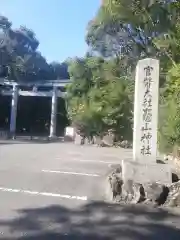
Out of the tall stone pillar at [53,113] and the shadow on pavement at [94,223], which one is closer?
the shadow on pavement at [94,223]

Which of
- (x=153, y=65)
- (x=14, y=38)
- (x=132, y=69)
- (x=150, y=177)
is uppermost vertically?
(x=14, y=38)

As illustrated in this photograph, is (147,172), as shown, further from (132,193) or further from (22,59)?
(22,59)

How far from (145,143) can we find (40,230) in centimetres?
431

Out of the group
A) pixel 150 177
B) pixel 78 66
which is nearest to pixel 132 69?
pixel 78 66

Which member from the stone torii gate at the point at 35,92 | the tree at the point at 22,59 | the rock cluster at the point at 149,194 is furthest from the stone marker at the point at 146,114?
the tree at the point at 22,59

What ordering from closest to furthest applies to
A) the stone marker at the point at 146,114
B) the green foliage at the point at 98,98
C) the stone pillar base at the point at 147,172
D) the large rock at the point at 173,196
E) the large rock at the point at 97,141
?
the large rock at the point at 173,196, the stone pillar base at the point at 147,172, the stone marker at the point at 146,114, the green foliage at the point at 98,98, the large rock at the point at 97,141

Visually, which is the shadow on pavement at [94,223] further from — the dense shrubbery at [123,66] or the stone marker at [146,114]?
the dense shrubbery at [123,66]

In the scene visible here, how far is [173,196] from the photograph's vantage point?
6.54 metres

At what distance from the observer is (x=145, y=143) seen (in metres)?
8.41

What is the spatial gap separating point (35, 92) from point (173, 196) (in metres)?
32.2

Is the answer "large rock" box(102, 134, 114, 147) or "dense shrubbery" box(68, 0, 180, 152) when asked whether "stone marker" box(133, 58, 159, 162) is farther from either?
"large rock" box(102, 134, 114, 147)

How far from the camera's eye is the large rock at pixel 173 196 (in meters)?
6.47

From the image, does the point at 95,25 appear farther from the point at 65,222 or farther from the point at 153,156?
the point at 65,222

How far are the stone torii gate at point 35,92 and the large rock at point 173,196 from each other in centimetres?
2955
